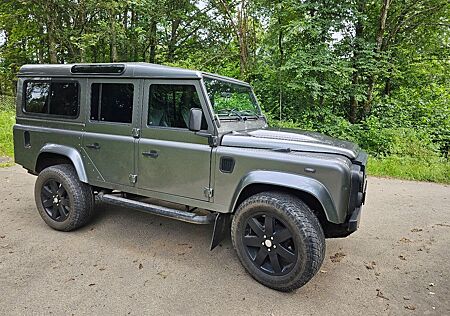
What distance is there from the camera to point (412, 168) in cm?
737

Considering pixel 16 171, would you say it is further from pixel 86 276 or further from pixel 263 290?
pixel 263 290

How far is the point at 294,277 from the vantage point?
8.46 ft

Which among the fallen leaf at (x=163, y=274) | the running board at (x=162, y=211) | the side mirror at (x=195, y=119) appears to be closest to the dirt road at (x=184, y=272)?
the fallen leaf at (x=163, y=274)

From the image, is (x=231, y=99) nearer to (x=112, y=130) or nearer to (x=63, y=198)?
(x=112, y=130)

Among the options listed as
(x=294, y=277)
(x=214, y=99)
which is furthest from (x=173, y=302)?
(x=214, y=99)

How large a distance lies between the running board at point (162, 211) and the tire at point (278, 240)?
0.34 meters

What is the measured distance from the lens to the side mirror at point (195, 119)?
281cm

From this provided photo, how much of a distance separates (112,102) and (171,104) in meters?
0.76

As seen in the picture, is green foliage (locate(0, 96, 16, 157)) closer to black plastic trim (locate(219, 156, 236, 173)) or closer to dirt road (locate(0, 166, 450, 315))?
dirt road (locate(0, 166, 450, 315))

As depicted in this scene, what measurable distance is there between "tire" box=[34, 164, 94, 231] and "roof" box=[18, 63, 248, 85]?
112 centimetres

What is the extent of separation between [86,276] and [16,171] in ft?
16.5

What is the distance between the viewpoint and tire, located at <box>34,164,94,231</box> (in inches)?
144

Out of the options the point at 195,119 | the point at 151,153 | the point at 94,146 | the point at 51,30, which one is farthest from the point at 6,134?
the point at 195,119

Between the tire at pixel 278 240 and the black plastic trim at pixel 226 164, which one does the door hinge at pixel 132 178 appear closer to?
the black plastic trim at pixel 226 164
